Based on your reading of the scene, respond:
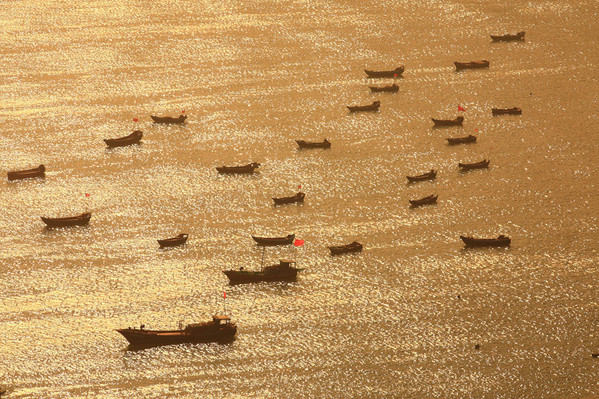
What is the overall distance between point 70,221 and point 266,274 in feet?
48.6

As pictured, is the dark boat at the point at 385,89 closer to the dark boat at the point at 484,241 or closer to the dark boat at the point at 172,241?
the dark boat at the point at 484,241

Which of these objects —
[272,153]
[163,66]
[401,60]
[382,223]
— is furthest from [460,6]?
[382,223]

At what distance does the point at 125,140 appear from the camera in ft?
270

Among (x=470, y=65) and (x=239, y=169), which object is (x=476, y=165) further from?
(x=470, y=65)

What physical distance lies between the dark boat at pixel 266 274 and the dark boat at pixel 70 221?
12385mm

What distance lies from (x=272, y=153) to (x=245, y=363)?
26.0 metres

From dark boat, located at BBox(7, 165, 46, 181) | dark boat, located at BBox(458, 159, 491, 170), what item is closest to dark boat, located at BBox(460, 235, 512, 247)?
dark boat, located at BBox(458, 159, 491, 170)

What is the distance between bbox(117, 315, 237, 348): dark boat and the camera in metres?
57.8

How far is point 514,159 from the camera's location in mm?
77375

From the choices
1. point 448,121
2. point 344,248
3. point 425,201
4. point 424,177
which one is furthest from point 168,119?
point 344,248

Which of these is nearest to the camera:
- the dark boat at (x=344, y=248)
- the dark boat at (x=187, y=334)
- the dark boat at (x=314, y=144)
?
the dark boat at (x=187, y=334)

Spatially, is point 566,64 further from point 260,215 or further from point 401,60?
point 260,215

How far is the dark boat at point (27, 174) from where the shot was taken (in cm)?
7781

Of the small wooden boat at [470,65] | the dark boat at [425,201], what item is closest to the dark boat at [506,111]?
the small wooden boat at [470,65]
